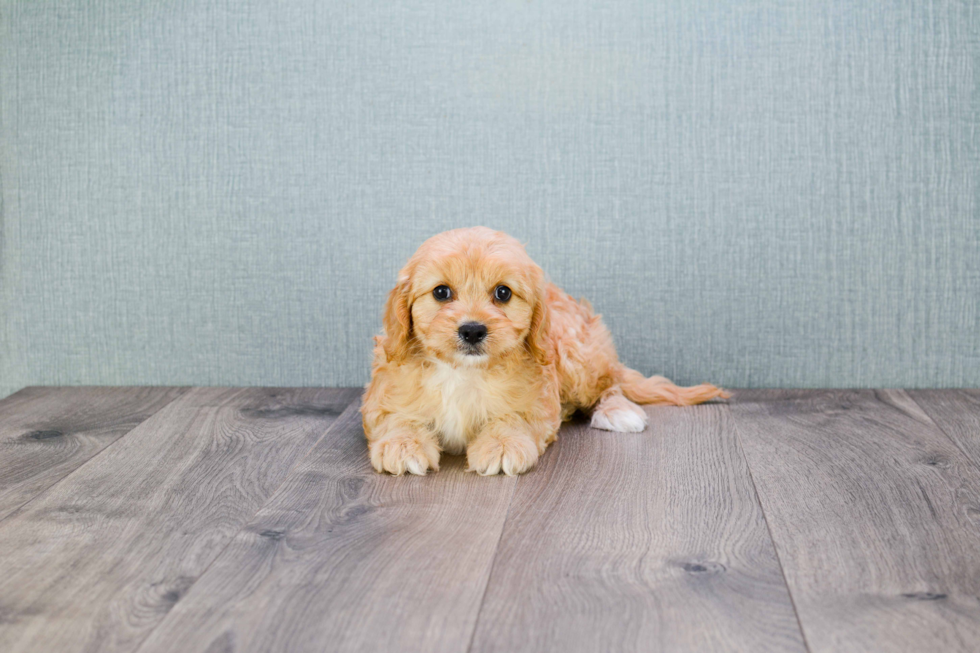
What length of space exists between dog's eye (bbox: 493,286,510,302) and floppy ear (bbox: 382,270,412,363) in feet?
0.69

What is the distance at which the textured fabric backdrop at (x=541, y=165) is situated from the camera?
2.75 metres

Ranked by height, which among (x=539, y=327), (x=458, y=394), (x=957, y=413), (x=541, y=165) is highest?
(x=541, y=165)

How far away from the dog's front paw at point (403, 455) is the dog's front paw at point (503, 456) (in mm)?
98

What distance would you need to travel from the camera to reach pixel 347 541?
1634mm

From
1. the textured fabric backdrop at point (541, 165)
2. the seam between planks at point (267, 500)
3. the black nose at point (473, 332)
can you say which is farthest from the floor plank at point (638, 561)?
the textured fabric backdrop at point (541, 165)

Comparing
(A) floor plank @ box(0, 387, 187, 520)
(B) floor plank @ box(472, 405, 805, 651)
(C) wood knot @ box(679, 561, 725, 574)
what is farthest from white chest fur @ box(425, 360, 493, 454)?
(A) floor plank @ box(0, 387, 187, 520)

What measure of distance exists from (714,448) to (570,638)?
108cm

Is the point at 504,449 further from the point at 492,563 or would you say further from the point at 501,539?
the point at 492,563

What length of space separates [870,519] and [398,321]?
43.8 inches

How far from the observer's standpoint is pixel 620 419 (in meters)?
2.42

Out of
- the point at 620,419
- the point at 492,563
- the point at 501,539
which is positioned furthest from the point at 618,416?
the point at 492,563

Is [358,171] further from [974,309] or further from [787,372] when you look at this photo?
[974,309]

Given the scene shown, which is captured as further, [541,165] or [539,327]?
[541,165]

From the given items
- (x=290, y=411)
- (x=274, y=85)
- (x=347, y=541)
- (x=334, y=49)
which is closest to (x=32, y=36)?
(x=274, y=85)
